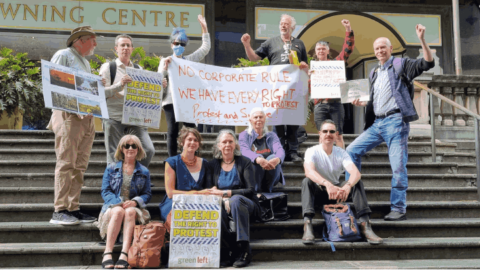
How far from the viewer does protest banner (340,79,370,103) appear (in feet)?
16.4

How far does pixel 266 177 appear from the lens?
4.55 meters

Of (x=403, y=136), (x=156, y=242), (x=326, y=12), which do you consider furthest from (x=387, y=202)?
(x=326, y=12)

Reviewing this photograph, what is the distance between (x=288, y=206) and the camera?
466 cm

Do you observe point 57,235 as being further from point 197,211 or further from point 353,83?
point 353,83

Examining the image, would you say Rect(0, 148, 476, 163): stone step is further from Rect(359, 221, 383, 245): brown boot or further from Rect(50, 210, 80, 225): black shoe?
Rect(359, 221, 383, 245): brown boot

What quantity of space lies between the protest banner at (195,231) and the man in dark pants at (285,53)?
6.59ft

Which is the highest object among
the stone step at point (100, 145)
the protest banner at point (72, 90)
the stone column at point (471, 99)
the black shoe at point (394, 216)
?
the stone column at point (471, 99)

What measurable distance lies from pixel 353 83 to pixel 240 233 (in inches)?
95.5

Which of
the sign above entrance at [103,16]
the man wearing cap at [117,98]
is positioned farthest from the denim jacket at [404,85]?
the sign above entrance at [103,16]

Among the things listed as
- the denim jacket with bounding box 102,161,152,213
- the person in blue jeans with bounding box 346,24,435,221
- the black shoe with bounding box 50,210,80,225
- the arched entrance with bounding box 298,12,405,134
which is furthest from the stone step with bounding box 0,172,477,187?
the arched entrance with bounding box 298,12,405,134

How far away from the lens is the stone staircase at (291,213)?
4.00 meters

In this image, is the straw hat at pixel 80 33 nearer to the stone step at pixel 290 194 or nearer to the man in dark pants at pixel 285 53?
the stone step at pixel 290 194

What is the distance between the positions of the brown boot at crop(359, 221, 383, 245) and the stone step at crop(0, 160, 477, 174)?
167 centimetres

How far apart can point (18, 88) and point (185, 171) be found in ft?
15.4
